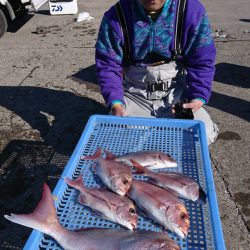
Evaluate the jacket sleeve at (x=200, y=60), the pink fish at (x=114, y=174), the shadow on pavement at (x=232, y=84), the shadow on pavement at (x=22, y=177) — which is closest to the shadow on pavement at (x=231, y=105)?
the shadow on pavement at (x=232, y=84)

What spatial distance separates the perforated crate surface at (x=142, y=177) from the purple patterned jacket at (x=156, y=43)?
0.51m

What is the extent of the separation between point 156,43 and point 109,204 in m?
1.53

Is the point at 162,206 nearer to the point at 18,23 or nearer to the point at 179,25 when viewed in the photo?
the point at 179,25

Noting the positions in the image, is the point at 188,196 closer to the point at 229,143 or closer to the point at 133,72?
the point at 133,72

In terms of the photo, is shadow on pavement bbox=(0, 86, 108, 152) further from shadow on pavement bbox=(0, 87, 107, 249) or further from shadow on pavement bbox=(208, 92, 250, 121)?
shadow on pavement bbox=(208, 92, 250, 121)

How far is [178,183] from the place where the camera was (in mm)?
1837

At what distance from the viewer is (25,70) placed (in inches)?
217

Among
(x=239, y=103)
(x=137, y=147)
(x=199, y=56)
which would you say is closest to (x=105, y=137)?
(x=137, y=147)

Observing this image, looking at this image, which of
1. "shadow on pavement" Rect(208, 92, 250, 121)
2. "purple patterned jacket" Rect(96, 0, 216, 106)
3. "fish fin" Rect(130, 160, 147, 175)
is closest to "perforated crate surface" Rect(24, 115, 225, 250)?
"fish fin" Rect(130, 160, 147, 175)

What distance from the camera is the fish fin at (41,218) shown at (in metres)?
1.58

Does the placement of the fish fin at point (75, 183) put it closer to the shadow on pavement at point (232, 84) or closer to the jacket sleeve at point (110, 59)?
the jacket sleeve at point (110, 59)

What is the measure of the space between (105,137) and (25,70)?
3579 mm

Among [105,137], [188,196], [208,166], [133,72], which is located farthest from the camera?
[133,72]

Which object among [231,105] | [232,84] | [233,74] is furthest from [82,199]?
[233,74]
